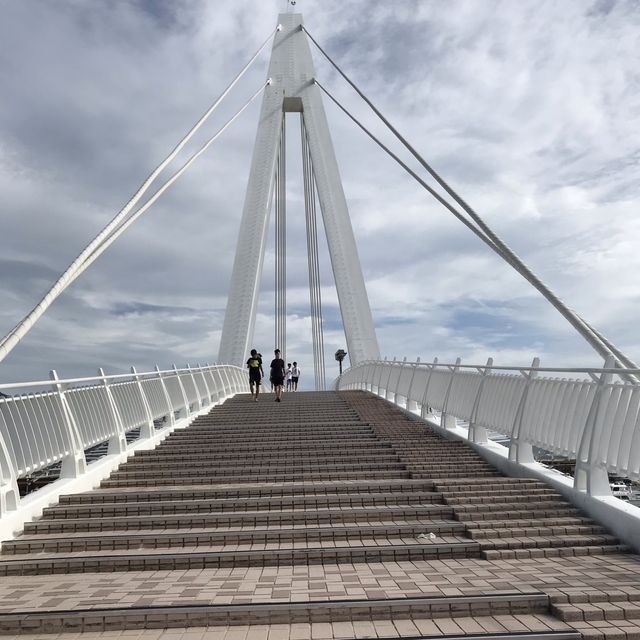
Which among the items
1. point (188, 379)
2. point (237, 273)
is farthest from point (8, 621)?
point (237, 273)

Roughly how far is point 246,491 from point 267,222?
69.4 ft

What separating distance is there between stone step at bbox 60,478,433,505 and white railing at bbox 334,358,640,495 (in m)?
1.37

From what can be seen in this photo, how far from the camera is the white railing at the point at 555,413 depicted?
5621 millimetres

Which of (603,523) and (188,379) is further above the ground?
(188,379)

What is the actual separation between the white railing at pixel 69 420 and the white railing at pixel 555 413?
15.5ft

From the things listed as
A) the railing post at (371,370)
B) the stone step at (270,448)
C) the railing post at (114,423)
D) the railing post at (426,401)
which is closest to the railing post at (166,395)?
the stone step at (270,448)

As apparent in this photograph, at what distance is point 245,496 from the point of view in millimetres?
6816

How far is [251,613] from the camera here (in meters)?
3.96

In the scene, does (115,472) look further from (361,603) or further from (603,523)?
(603,523)

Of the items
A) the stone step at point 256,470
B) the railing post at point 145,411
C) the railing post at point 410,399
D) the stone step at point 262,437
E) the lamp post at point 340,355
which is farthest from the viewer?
the lamp post at point 340,355

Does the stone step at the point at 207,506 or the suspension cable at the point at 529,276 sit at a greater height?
the suspension cable at the point at 529,276

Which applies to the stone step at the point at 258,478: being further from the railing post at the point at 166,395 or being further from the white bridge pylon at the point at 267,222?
the white bridge pylon at the point at 267,222

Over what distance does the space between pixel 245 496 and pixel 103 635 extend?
2.99 meters

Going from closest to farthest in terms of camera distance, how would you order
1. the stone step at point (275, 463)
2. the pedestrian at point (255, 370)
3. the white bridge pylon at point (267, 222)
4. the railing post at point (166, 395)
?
the stone step at point (275, 463) → the railing post at point (166, 395) → the pedestrian at point (255, 370) → the white bridge pylon at point (267, 222)
